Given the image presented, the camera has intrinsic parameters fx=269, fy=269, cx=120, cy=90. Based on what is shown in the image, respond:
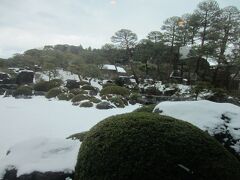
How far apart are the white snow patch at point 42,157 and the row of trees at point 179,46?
72.8ft

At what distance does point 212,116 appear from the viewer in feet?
14.1

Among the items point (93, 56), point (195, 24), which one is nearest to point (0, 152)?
point (195, 24)

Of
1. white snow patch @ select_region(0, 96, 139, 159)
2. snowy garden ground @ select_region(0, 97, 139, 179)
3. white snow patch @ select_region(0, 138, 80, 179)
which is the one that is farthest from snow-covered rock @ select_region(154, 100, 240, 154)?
white snow patch @ select_region(0, 96, 139, 159)

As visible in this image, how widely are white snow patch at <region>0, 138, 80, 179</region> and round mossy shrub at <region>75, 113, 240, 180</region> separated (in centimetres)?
47

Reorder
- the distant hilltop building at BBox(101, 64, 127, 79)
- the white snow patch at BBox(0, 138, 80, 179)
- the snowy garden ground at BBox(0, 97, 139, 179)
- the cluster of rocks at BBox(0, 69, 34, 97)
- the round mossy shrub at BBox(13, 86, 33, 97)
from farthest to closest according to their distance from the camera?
the distant hilltop building at BBox(101, 64, 127, 79), the cluster of rocks at BBox(0, 69, 34, 97), the round mossy shrub at BBox(13, 86, 33, 97), the snowy garden ground at BBox(0, 97, 139, 179), the white snow patch at BBox(0, 138, 80, 179)

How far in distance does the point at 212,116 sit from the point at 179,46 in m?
27.8

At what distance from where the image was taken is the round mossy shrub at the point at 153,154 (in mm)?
2783

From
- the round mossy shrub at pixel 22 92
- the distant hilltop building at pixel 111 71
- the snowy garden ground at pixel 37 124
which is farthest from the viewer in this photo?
the distant hilltop building at pixel 111 71

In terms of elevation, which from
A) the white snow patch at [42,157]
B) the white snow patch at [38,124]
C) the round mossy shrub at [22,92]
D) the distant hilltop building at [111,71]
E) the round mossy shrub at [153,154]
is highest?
the round mossy shrub at [153,154]

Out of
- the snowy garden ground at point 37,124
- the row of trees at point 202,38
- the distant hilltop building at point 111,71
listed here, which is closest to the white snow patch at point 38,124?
the snowy garden ground at point 37,124

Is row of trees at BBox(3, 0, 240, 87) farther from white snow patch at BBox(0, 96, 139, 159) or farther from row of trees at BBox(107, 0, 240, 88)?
white snow patch at BBox(0, 96, 139, 159)

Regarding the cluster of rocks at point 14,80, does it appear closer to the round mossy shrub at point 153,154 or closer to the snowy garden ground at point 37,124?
the snowy garden ground at point 37,124

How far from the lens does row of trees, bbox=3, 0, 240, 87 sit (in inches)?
1037

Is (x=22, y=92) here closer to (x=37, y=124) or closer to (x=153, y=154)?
(x=37, y=124)
